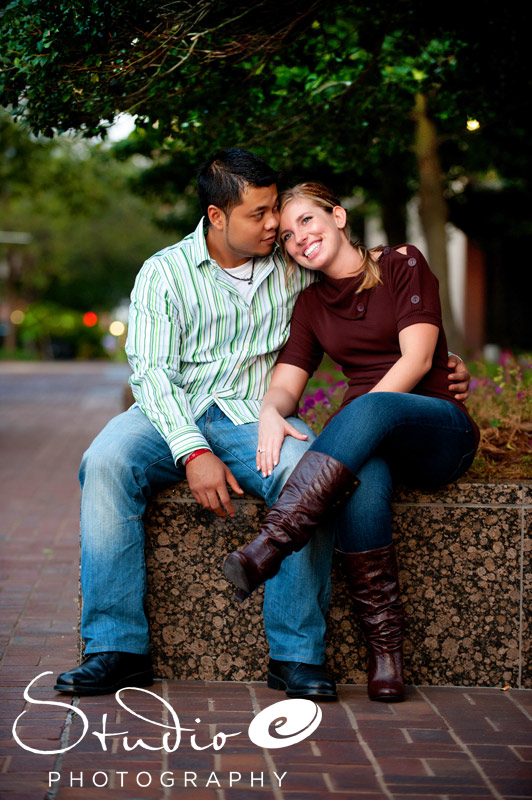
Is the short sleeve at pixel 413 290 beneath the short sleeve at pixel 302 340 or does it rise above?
above

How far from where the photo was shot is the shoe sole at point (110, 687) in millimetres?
3393

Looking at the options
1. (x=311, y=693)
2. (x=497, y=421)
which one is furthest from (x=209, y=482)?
(x=497, y=421)

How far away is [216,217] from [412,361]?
100 centimetres

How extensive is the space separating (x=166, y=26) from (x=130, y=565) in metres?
2.22

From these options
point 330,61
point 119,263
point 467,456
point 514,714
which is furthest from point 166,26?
point 119,263

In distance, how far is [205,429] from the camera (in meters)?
3.75

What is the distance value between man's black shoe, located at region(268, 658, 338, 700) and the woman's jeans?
449mm

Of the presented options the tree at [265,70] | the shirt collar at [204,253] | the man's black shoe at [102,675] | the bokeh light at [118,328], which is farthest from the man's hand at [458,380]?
the bokeh light at [118,328]

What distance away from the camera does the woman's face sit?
3736 millimetres

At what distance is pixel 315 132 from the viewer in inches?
212

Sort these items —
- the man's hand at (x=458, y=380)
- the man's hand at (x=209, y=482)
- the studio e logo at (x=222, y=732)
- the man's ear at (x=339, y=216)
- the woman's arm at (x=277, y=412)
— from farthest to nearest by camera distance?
1. the man's ear at (x=339, y=216)
2. the man's hand at (x=458, y=380)
3. the woman's arm at (x=277, y=412)
4. the man's hand at (x=209, y=482)
5. the studio e logo at (x=222, y=732)

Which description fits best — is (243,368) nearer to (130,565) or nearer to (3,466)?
(130,565)

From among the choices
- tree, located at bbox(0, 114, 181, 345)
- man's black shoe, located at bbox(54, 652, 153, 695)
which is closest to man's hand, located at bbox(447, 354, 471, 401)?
man's black shoe, located at bbox(54, 652, 153, 695)

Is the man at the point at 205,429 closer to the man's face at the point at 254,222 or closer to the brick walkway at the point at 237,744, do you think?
the man's face at the point at 254,222
